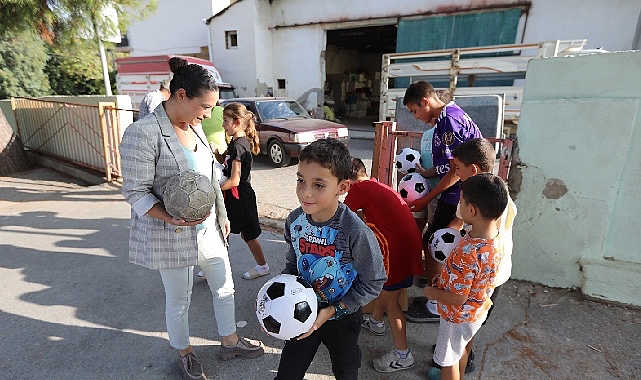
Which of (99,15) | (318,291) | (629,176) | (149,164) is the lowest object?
(318,291)

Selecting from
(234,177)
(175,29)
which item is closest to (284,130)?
(234,177)

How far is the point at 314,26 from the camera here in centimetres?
1616

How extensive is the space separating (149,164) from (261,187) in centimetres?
525

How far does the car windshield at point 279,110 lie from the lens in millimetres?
9465

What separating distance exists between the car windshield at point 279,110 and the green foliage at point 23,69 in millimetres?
15883

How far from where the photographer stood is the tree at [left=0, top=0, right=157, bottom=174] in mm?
7662

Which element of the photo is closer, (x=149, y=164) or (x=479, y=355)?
(x=149, y=164)

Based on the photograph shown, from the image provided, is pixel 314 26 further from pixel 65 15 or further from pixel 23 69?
pixel 23 69

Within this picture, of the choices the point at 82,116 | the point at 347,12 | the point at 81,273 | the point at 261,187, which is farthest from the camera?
the point at 347,12

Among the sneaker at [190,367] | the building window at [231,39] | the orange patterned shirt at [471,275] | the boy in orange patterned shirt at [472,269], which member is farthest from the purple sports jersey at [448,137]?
the building window at [231,39]

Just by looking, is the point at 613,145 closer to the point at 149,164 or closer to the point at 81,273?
the point at 149,164

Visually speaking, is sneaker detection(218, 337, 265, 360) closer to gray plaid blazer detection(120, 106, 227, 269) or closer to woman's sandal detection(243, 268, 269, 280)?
gray plaid blazer detection(120, 106, 227, 269)

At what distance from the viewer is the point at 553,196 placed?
126 inches

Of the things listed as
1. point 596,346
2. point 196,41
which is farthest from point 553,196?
point 196,41
